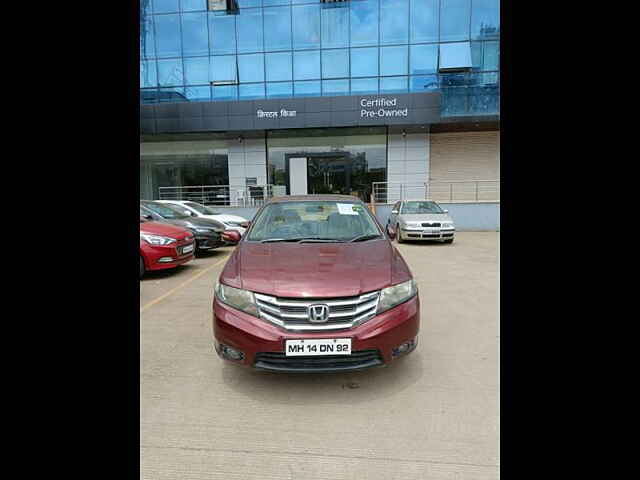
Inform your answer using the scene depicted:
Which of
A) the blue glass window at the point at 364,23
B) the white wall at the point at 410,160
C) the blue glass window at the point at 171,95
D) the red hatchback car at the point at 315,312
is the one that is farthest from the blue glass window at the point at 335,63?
the red hatchback car at the point at 315,312

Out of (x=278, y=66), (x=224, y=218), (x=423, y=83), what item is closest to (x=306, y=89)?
(x=278, y=66)

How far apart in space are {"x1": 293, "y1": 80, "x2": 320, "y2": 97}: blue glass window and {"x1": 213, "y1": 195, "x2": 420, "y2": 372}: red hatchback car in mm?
16596

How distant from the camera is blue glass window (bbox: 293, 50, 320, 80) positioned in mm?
18109

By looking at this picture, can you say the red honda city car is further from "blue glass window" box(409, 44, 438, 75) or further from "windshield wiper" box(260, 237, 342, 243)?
"blue glass window" box(409, 44, 438, 75)

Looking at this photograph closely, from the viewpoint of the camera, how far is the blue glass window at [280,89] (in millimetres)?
18328

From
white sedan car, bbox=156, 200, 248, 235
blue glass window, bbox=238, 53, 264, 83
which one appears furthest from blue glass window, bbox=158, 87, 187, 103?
white sedan car, bbox=156, 200, 248, 235

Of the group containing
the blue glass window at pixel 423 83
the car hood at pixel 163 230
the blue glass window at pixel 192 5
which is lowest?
the car hood at pixel 163 230

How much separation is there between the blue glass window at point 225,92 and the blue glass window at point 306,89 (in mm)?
2972

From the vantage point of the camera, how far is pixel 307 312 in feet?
8.58

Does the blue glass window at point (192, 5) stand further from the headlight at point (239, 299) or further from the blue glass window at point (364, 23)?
the headlight at point (239, 299)

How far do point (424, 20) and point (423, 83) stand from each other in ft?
9.30
